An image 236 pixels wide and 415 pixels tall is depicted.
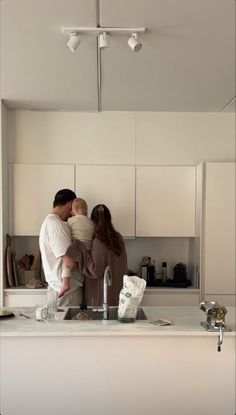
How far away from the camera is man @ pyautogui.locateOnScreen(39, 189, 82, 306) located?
275 centimetres

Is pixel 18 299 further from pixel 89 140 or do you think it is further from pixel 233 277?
pixel 233 277

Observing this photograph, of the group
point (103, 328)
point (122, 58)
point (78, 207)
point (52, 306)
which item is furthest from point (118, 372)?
point (122, 58)

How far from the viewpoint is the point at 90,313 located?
2439 millimetres

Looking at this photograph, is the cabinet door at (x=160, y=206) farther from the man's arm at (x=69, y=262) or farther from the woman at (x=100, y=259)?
the man's arm at (x=69, y=262)

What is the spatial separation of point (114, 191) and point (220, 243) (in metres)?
1.09

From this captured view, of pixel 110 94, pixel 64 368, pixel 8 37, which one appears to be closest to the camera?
pixel 64 368

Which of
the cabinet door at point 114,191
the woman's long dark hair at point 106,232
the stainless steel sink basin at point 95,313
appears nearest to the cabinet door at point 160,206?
the cabinet door at point 114,191

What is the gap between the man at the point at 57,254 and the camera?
275 centimetres

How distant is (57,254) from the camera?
9.03 feet

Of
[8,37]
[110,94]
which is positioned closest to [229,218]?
[110,94]

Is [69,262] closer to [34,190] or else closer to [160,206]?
[34,190]

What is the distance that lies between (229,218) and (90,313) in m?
1.64

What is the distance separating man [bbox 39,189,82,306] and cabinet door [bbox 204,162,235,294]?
1.23 metres

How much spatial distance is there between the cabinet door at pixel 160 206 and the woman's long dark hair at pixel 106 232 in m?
0.88
